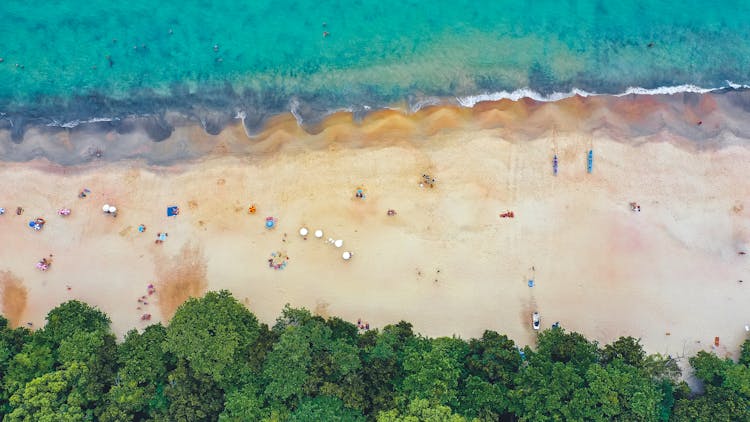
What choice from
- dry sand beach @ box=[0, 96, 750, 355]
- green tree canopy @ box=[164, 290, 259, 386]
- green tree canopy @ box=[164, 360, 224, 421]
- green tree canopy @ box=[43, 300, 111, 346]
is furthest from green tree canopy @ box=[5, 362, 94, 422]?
dry sand beach @ box=[0, 96, 750, 355]

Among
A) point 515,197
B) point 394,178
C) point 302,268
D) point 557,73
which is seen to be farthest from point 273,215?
point 557,73

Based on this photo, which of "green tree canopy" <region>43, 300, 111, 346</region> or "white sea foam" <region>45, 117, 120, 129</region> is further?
"white sea foam" <region>45, 117, 120, 129</region>

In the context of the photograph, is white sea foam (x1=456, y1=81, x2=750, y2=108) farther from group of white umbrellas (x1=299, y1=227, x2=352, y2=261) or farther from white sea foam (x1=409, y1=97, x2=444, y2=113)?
group of white umbrellas (x1=299, y1=227, x2=352, y2=261)

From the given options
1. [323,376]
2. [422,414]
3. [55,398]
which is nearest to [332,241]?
[323,376]

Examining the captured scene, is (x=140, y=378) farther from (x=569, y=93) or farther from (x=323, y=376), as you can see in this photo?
(x=569, y=93)

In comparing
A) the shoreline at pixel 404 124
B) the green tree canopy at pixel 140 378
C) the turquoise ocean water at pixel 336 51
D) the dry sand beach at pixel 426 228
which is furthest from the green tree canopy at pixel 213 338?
the turquoise ocean water at pixel 336 51
